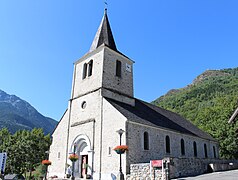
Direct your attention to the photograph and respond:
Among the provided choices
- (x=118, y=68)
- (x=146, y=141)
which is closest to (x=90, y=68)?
(x=118, y=68)

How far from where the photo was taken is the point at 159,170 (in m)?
14.6

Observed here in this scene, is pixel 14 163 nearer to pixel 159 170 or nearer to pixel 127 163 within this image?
pixel 127 163

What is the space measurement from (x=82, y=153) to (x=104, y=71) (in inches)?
319

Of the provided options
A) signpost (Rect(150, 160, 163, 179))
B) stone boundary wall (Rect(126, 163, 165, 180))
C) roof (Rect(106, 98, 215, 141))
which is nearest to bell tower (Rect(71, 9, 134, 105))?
roof (Rect(106, 98, 215, 141))

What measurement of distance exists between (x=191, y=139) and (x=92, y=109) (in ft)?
42.5

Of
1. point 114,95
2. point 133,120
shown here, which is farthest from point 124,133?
point 114,95

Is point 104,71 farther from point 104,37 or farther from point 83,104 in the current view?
point 104,37

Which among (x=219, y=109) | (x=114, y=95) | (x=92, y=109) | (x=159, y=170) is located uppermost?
(x=219, y=109)

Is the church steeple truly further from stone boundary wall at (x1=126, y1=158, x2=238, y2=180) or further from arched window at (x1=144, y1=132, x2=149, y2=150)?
stone boundary wall at (x1=126, y1=158, x2=238, y2=180)

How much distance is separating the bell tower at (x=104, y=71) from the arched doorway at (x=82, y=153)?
4579 millimetres

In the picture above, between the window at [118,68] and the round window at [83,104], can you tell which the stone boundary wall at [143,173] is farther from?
the window at [118,68]

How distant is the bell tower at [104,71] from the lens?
869 inches

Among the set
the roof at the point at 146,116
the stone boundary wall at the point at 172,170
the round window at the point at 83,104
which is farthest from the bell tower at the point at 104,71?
the stone boundary wall at the point at 172,170

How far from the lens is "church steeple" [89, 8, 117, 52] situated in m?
24.8
